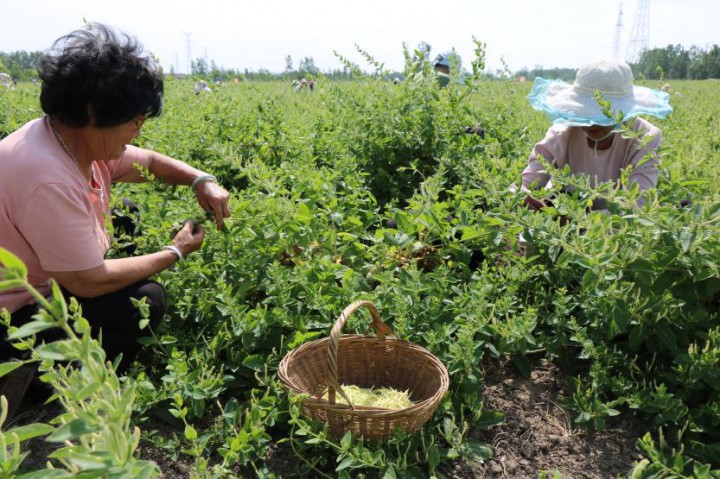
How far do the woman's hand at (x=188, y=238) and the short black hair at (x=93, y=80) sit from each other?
1.58 ft

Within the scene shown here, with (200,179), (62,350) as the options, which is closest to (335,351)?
(62,350)

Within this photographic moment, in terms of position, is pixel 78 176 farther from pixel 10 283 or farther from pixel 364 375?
pixel 10 283

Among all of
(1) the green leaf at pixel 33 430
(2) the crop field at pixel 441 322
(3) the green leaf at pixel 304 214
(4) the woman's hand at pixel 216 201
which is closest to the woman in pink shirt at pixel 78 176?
(2) the crop field at pixel 441 322

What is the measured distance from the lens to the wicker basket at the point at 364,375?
183 cm

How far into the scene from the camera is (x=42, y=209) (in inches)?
75.0

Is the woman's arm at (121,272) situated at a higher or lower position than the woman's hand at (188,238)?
lower

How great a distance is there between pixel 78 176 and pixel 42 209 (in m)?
0.19

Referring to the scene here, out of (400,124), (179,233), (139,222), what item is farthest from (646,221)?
(400,124)

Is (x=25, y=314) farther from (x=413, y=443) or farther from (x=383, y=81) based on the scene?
(x=383, y=81)

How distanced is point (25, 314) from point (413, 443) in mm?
1366

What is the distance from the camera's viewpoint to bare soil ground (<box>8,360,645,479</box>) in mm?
1977

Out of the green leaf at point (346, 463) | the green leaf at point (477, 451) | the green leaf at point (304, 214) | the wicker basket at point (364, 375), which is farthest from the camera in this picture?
the green leaf at point (304, 214)

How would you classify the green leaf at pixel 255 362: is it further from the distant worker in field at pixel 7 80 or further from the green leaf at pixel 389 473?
the distant worker in field at pixel 7 80

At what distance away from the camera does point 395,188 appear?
3.83 meters
